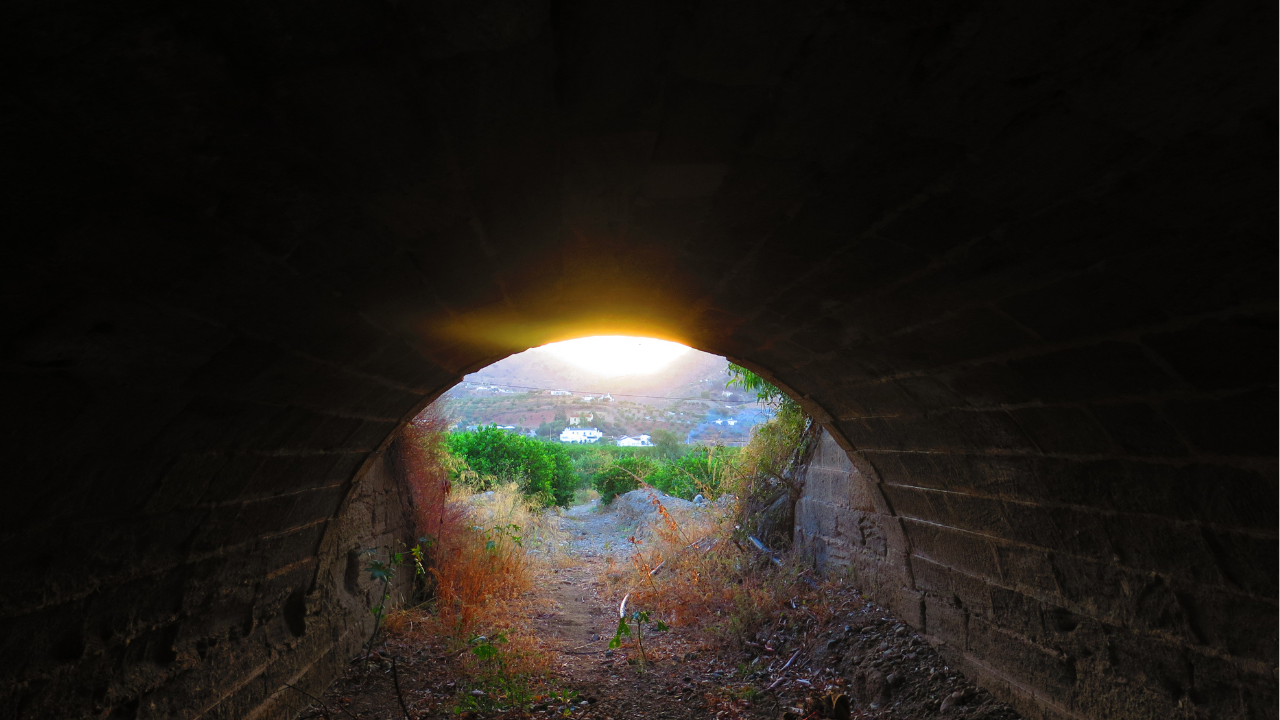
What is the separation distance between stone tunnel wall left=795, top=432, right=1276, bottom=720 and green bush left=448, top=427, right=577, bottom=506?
12.2 meters

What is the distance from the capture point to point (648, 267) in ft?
9.37

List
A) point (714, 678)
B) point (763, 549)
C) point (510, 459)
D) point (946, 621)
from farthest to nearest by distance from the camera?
1. point (510, 459)
2. point (763, 549)
3. point (714, 678)
4. point (946, 621)

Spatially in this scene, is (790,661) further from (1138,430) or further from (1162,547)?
(1138,430)

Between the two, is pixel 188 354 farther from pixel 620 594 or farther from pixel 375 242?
pixel 620 594

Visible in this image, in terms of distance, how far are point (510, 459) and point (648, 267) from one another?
15135mm

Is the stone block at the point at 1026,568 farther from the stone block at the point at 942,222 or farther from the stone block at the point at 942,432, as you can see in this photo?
the stone block at the point at 942,222

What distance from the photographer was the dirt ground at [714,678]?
411 centimetres

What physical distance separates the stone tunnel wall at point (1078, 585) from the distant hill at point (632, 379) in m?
56.3

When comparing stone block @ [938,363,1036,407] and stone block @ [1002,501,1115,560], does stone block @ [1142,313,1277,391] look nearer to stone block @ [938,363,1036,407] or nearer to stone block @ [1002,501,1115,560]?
stone block @ [938,363,1036,407]

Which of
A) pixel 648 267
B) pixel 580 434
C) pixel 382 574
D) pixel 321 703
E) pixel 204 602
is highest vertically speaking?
pixel 580 434

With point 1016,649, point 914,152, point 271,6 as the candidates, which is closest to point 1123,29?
point 914,152

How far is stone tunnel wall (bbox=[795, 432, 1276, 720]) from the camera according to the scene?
2.37 m

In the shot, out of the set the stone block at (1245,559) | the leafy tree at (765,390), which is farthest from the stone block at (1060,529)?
the leafy tree at (765,390)

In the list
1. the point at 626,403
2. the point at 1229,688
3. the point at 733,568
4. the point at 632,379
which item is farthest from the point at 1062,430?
the point at 632,379
